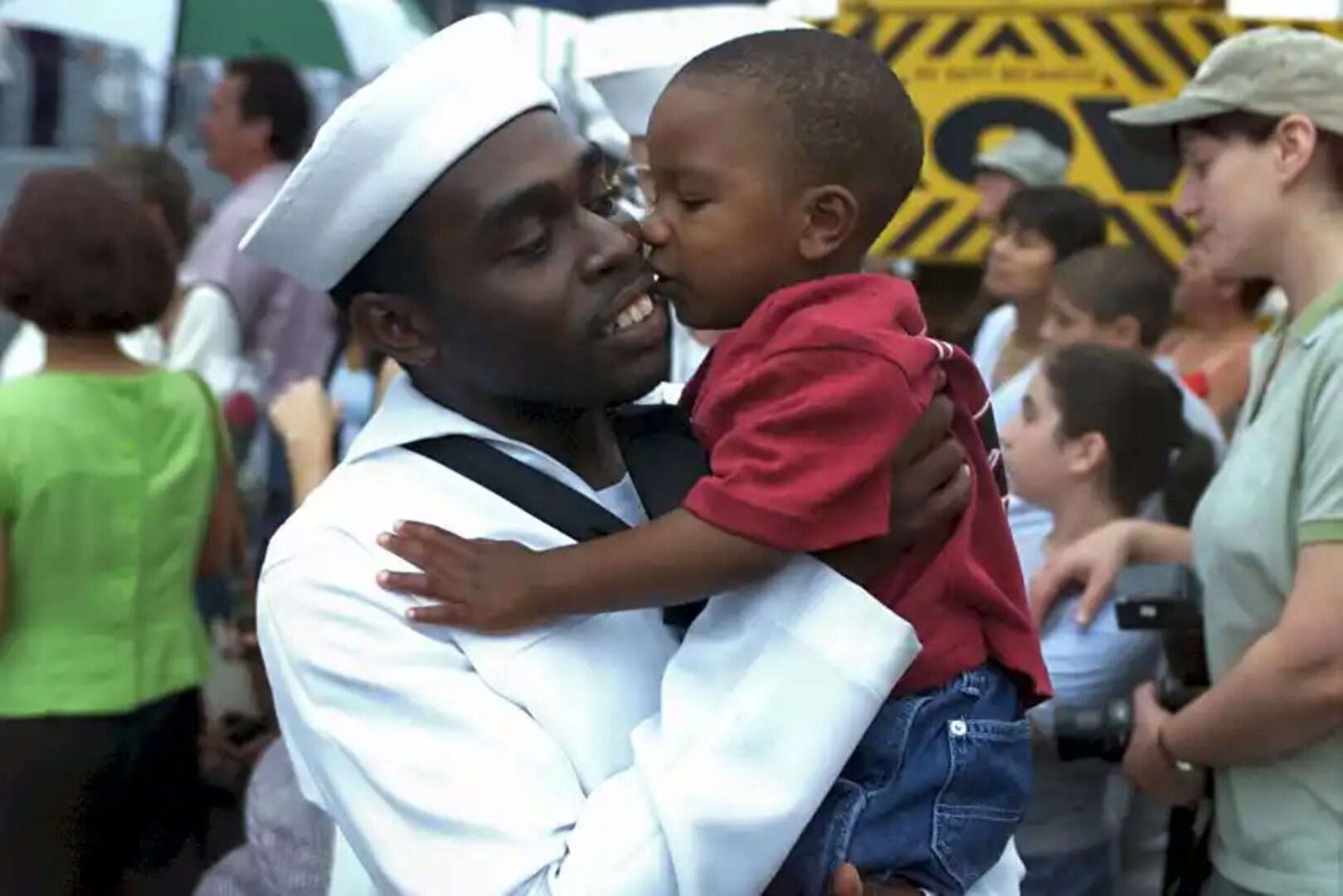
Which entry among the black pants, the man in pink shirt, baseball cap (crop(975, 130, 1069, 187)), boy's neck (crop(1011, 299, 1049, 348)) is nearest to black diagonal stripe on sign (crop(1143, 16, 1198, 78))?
baseball cap (crop(975, 130, 1069, 187))

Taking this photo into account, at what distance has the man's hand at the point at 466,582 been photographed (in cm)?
168

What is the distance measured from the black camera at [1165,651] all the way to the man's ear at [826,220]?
1244 millimetres

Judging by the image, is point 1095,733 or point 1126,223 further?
point 1126,223

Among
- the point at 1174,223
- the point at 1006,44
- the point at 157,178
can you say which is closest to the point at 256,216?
the point at 157,178

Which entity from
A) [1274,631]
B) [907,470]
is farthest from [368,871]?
[1274,631]

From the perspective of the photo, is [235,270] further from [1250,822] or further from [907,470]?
[907,470]

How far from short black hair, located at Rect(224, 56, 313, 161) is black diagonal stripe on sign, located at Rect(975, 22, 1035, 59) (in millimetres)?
2611

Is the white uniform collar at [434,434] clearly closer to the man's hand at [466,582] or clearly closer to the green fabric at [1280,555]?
the man's hand at [466,582]

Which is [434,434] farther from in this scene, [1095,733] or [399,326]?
[1095,733]

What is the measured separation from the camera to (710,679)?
1688 mm

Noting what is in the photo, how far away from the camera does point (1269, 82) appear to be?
2.71 meters

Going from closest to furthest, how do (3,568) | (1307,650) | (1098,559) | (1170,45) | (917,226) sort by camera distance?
(1307,650)
(1098,559)
(3,568)
(1170,45)
(917,226)

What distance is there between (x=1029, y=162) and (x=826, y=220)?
4584 mm

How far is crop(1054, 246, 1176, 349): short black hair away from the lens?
15.3ft
